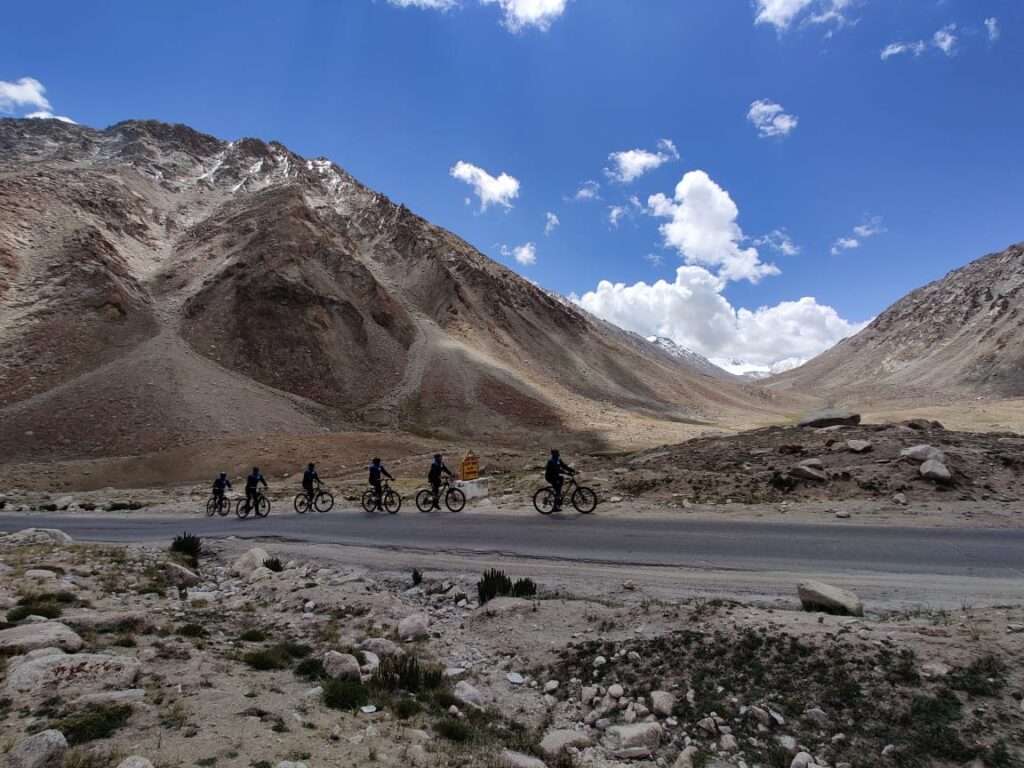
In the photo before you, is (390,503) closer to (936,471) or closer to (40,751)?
(936,471)

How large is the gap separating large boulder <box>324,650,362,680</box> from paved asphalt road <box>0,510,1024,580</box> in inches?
243

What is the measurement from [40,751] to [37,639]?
132 inches

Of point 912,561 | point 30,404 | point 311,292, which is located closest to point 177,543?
point 912,561

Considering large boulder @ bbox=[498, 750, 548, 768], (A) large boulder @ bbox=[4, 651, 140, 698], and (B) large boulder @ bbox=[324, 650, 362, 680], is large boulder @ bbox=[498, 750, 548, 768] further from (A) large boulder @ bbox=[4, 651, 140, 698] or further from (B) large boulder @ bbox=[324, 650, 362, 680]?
(A) large boulder @ bbox=[4, 651, 140, 698]

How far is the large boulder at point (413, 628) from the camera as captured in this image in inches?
341

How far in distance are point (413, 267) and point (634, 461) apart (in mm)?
78432

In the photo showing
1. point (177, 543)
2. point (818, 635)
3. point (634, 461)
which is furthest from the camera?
point (634, 461)

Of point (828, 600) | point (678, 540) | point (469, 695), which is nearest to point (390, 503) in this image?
point (678, 540)

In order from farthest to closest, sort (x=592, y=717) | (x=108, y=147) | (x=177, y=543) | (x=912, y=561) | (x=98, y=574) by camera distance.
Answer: (x=108, y=147), (x=177, y=543), (x=98, y=574), (x=912, y=561), (x=592, y=717)

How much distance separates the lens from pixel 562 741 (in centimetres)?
→ 572

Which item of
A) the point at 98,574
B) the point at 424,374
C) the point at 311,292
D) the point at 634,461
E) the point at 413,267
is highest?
the point at 413,267

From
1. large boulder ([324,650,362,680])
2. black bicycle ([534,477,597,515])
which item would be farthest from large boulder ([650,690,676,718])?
black bicycle ([534,477,597,515])

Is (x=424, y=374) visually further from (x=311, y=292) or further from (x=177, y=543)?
(x=177, y=543)

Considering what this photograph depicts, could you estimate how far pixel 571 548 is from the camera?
13.2 metres
